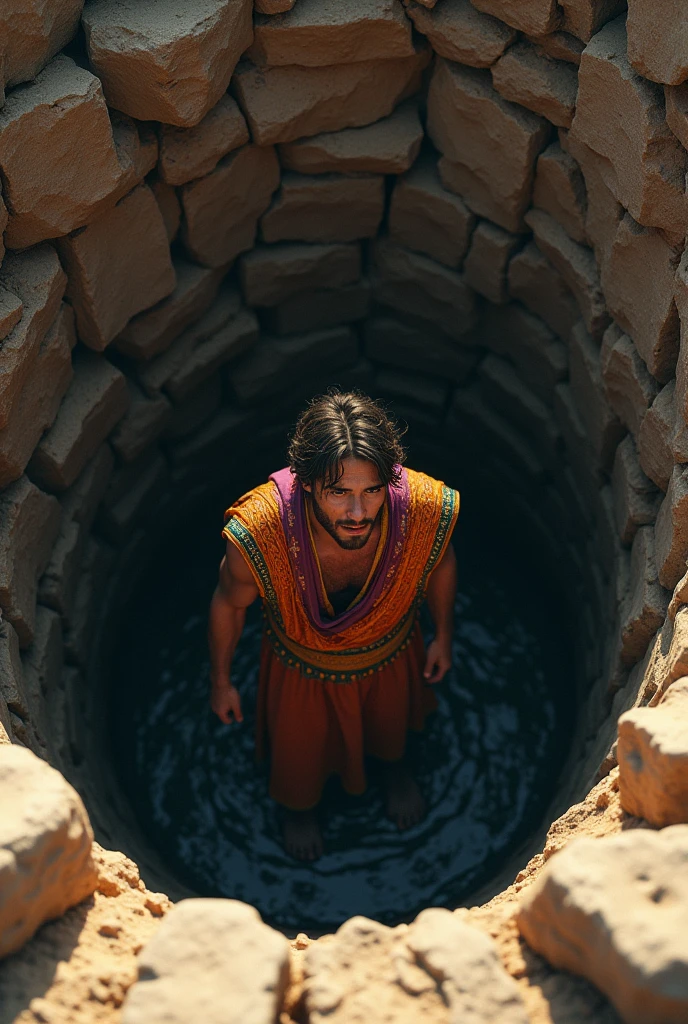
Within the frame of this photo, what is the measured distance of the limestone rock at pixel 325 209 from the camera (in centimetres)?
421

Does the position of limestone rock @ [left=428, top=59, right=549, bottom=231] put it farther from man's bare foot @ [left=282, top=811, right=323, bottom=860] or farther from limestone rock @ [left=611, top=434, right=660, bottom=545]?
man's bare foot @ [left=282, top=811, right=323, bottom=860]

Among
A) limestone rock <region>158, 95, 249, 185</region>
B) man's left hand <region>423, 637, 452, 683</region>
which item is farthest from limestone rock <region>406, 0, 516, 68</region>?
man's left hand <region>423, 637, 452, 683</region>

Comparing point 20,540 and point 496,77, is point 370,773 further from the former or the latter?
point 496,77

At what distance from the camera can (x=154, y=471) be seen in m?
4.60

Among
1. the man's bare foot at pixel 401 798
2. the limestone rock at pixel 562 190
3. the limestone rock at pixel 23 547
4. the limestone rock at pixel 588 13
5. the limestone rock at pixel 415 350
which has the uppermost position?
the limestone rock at pixel 588 13

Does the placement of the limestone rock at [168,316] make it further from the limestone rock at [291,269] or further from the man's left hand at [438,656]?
the man's left hand at [438,656]

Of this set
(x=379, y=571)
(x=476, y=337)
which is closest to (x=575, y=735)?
(x=379, y=571)

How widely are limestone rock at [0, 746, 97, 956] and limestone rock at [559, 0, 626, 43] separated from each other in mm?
2631

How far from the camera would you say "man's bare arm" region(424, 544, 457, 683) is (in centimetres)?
368

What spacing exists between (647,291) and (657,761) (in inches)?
66.8

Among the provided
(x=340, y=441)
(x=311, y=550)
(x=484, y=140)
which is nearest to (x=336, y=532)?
(x=311, y=550)

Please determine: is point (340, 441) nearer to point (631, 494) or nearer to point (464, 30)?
point (631, 494)

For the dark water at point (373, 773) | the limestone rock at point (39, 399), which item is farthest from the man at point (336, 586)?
the limestone rock at point (39, 399)

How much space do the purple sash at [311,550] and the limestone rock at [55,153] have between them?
3.42ft
